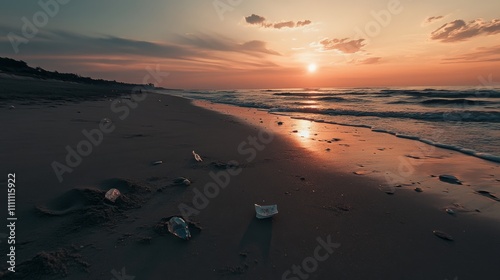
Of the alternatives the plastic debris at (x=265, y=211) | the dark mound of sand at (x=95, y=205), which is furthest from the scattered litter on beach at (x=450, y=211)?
the dark mound of sand at (x=95, y=205)

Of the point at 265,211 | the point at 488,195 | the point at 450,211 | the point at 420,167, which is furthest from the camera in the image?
the point at 420,167

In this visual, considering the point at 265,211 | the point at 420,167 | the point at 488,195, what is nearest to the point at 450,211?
the point at 488,195

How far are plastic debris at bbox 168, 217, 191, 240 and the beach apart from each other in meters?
0.07

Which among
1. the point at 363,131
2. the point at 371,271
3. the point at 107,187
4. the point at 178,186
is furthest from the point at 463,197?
the point at 363,131

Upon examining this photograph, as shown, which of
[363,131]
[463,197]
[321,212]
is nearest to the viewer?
[321,212]

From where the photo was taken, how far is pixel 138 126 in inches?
335

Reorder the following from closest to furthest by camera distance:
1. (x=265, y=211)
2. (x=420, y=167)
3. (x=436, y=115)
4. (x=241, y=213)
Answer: (x=265, y=211)
(x=241, y=213)
(x=420, y=167)
(x=436, y=115)

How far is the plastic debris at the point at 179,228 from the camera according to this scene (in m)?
2.67

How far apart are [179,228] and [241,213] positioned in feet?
2.71

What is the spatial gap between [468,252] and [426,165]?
3318 millimetres

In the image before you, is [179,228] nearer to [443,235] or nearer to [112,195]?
[112,195]

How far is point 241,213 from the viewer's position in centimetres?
332

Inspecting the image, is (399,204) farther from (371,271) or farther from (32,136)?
(32,136)

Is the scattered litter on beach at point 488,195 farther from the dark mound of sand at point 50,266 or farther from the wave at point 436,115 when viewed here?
the wave at point 436,115
